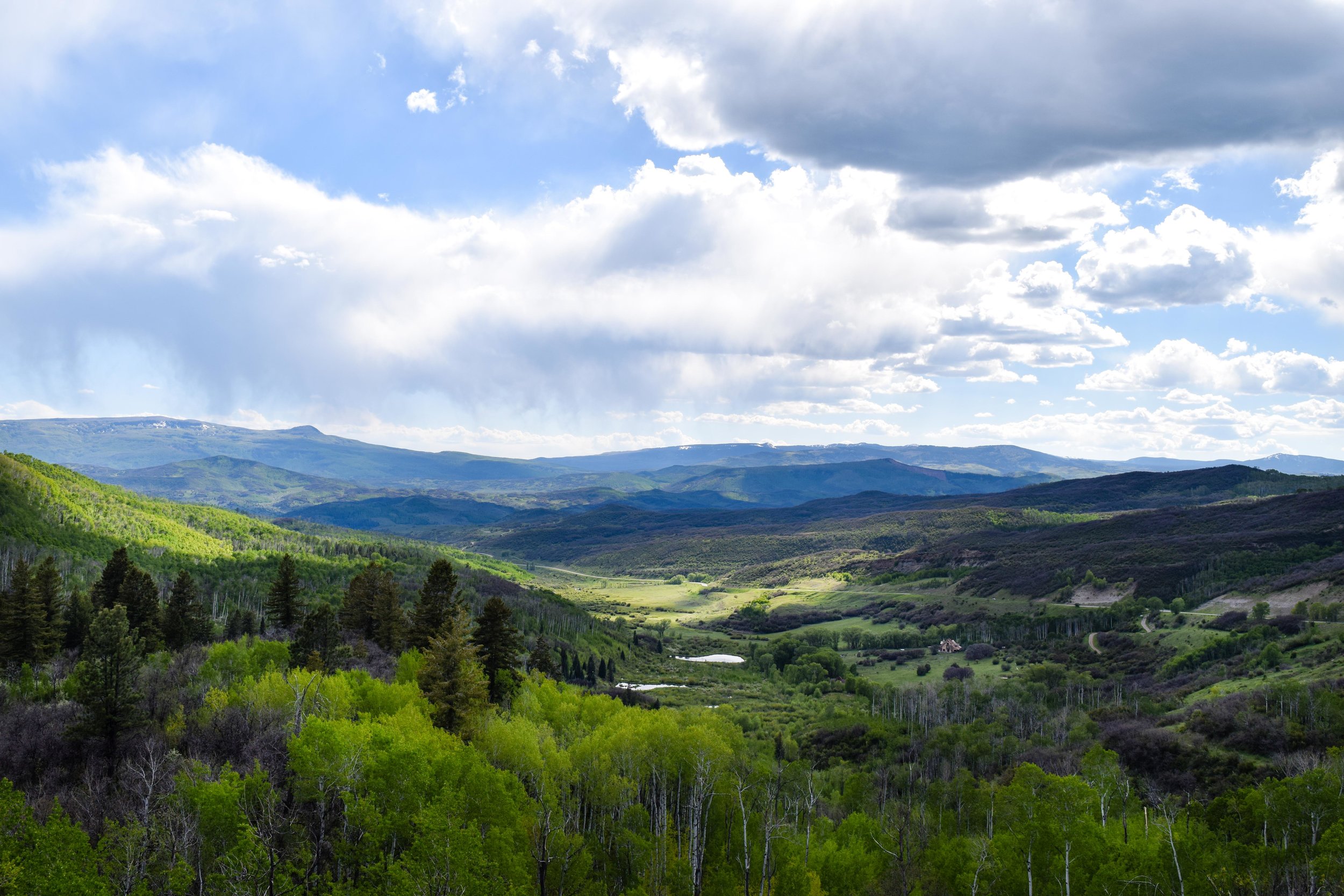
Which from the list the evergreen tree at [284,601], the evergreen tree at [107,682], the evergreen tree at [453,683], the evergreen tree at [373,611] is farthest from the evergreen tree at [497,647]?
the evergreen tree at [284,601]

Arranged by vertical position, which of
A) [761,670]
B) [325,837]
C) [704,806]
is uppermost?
[325,837]

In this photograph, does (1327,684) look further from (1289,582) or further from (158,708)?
(158,708)

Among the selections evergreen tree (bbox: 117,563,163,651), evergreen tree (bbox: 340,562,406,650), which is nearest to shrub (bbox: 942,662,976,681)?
evergreen tree (bbox: 340,562,406,650)

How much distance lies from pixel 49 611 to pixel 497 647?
156 ft

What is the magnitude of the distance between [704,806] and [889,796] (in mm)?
33773

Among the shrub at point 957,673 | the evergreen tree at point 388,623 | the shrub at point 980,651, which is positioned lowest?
the shrub at point 980,651

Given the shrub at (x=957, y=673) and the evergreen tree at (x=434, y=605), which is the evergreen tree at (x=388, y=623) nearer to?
the evergreen tree at (x=434, y=605)

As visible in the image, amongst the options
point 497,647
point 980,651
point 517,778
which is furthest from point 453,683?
point 980,651

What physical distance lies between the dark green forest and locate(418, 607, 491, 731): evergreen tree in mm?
189

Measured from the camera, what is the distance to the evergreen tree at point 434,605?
264ft

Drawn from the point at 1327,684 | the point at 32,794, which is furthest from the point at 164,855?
the point at 1327,684

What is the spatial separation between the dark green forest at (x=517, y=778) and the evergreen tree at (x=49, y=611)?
0.45 m

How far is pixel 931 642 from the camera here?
19625cm

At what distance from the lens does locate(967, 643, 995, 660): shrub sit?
173375 millimetres
